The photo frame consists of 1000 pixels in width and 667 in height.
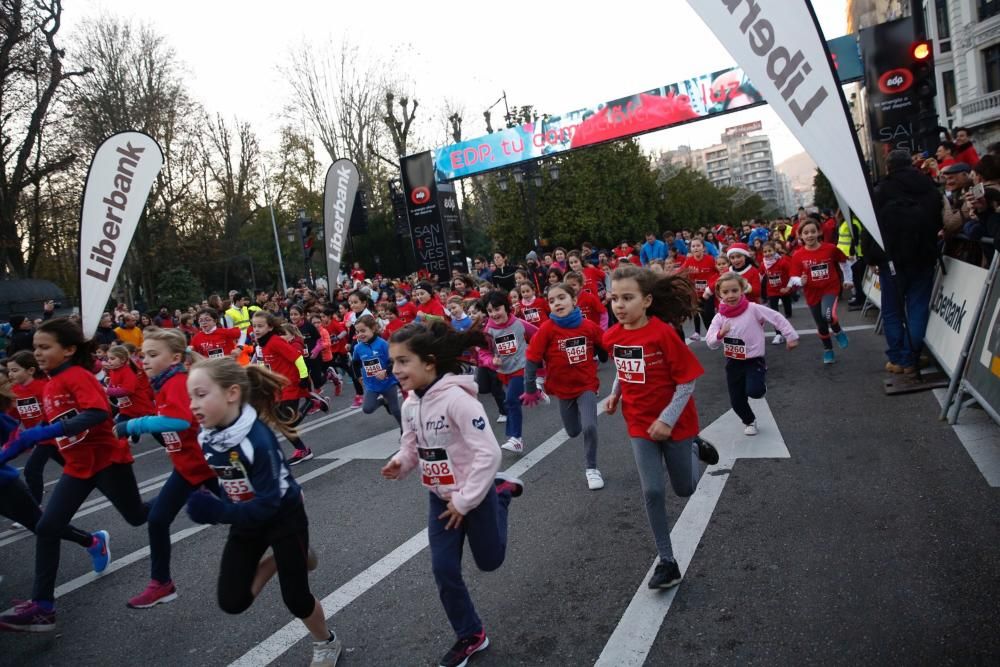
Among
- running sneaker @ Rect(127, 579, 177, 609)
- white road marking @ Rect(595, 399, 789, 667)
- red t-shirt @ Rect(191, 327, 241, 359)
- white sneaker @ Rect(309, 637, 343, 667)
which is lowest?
white road marking @ Rect(595, 399, 789, 667)

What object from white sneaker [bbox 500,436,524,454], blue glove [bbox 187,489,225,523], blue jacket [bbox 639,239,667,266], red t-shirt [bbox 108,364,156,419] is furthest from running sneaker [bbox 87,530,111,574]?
blue jacket [bbox 639,239,667,266]

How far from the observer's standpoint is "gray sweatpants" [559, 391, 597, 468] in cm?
571

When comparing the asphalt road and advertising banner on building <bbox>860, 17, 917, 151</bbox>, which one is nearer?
the asphalt road

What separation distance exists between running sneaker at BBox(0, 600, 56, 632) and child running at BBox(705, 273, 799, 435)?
5.38 meters

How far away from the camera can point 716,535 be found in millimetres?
4410

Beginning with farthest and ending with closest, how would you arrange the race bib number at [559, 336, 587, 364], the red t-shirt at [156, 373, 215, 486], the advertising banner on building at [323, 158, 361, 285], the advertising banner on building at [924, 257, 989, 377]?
the advertising banner on building at [323, 158, 361, 285] < the advertising banner on building at [924, 257, 989, 377] < the race bib number at [559, 336, 587, 364] < the red t-shirt at [156, 373, 215, 486]

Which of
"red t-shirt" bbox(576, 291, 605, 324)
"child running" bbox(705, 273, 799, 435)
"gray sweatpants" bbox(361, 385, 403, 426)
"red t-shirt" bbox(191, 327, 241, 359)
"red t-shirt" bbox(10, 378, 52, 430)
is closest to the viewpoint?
"child running" bbox(705, 273, 799, 435)

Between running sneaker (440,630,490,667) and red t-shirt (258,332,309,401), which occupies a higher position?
red t-shirt (258,332,309,401)

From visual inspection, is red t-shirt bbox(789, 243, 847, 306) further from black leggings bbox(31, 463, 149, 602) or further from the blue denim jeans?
black leggings bbox(31, 463, 149, 602)

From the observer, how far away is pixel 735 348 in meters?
6.40

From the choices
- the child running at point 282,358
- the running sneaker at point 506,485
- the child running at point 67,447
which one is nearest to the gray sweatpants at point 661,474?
the running sneaker at point 506,485

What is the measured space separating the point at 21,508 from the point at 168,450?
4.91ft

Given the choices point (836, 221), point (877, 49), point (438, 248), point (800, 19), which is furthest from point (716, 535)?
point (438, 248)

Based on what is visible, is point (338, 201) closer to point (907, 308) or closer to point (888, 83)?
point (888, 83)
